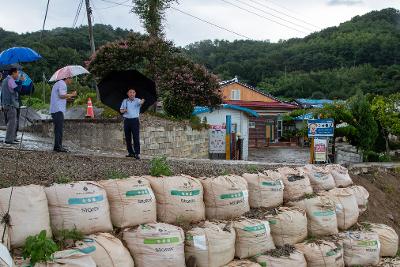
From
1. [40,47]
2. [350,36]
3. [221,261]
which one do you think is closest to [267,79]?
[350,36]

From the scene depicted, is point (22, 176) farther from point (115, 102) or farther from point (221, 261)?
point (115, 102)

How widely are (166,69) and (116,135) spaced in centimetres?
324

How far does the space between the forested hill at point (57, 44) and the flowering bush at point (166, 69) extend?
1.70 m

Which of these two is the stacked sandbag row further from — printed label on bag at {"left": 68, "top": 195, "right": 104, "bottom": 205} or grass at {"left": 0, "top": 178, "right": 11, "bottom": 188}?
grass at {"left": 0, "top": 178, "right": 11, "bottom": 188}

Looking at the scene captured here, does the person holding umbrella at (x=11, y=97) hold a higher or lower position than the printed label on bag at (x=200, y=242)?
higher

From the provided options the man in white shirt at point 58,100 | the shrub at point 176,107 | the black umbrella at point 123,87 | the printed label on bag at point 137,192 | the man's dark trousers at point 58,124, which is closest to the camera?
the printed label on bag at point 137,192

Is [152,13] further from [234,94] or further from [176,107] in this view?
[234,94]

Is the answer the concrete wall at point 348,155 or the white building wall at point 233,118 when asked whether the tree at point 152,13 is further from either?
the concrete wall at point 348,155

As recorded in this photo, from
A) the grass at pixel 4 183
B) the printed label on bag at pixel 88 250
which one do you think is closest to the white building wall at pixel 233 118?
the grass at pixel 4 183

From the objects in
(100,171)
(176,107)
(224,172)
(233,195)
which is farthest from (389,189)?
(100,171)

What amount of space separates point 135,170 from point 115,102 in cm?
277

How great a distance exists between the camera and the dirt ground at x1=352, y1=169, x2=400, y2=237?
8742 millimetres

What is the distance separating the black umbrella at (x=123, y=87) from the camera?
8680mm

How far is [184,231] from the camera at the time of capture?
5191 millimetres
